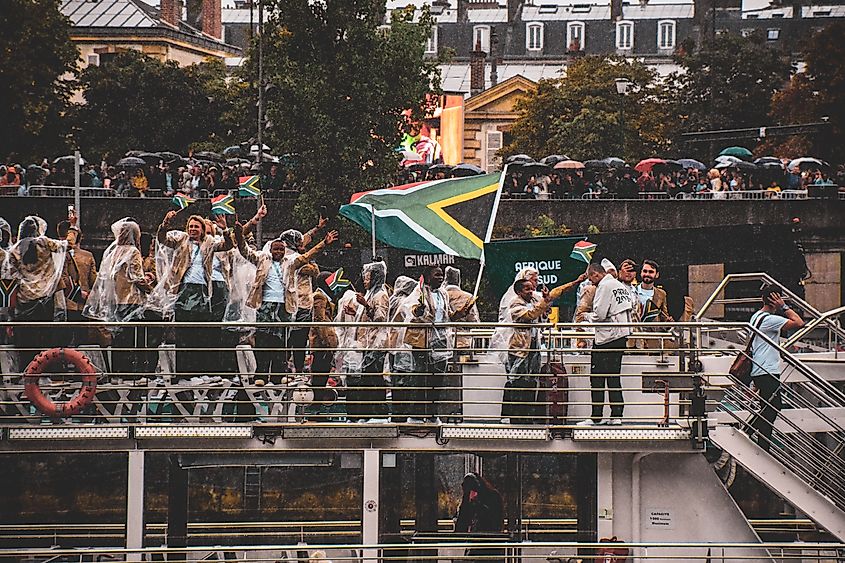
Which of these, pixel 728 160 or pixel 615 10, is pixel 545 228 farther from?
pixel 615 10

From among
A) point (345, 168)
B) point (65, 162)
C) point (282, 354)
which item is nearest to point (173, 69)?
point (65, 162)

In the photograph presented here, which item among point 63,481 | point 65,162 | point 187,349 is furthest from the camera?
point 65,162

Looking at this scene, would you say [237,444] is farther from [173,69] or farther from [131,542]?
[173,69]

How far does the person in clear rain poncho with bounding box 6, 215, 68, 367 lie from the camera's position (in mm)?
16531

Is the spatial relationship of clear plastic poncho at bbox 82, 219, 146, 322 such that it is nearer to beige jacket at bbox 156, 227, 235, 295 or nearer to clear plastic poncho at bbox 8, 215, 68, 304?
beige jacket at bbox 156, 227, 235, 295

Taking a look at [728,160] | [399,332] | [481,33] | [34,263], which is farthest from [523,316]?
[481,33]

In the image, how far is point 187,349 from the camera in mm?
15461

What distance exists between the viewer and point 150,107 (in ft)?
232

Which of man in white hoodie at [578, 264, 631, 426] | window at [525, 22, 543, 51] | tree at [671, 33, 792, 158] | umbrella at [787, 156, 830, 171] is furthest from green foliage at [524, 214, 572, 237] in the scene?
window at [525, 22, 543, 51]

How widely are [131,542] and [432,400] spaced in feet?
10.6

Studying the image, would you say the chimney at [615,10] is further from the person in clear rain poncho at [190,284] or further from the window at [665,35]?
the person in clear rain poncho at [190,284]

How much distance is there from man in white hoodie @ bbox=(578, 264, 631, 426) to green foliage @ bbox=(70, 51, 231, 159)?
52.9 meters

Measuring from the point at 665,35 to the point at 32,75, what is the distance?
70716mm

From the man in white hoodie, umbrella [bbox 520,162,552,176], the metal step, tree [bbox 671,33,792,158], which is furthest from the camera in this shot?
tree [bbox 671,33,792,158]
